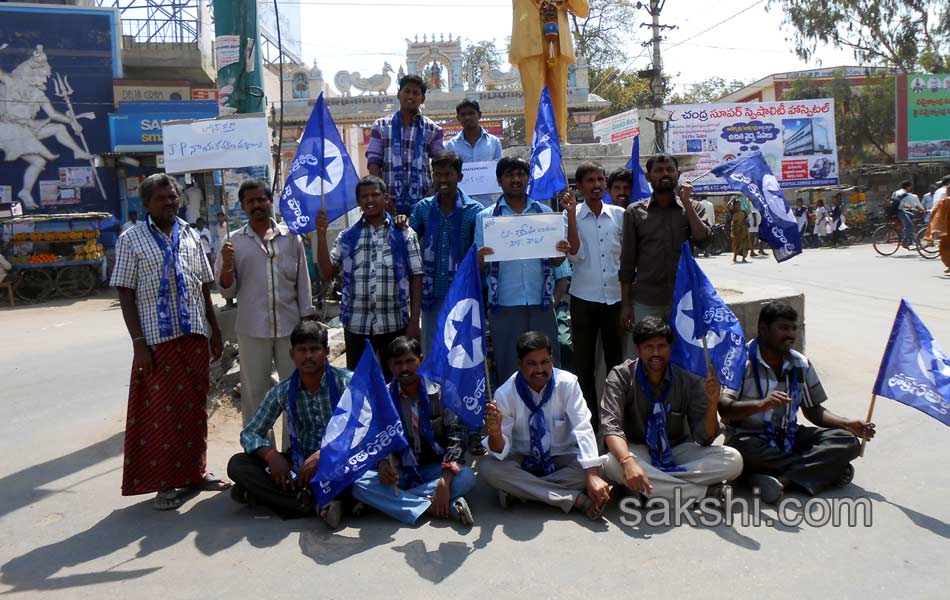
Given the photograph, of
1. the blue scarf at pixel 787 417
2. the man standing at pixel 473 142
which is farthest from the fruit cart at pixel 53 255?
the blue scarf at pixel 787 417

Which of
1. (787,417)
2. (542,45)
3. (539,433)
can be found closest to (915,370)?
(787,417)

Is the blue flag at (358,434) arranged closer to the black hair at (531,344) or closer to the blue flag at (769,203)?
the black hair at (531,344)

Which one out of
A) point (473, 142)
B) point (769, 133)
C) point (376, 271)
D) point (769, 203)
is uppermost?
point (769, 133)

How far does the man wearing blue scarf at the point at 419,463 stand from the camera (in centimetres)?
392

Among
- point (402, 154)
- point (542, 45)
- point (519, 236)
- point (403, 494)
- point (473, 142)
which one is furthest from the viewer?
point (542, 45)

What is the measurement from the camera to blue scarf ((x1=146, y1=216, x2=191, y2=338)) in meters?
4.22

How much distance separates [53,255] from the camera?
1625cm

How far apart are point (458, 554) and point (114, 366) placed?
659 cm

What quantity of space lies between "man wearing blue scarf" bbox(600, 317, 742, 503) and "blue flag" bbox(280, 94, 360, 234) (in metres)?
2.11

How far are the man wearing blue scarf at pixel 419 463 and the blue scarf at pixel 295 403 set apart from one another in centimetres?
32

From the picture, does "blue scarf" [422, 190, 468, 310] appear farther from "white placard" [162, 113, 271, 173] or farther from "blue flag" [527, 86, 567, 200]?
"white placard" [162, 113, 271, 173]

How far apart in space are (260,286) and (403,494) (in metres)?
1.52

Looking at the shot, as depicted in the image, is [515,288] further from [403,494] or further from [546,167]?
[403,494]

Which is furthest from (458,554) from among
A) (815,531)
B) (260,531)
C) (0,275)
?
(0,275)
